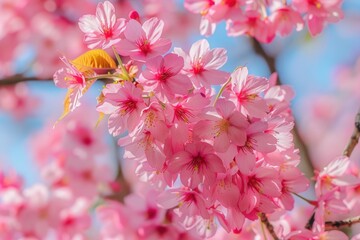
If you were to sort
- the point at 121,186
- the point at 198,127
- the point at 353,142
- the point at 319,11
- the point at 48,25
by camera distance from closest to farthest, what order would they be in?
1. the point at 198,127
2. the point at 353,142
3. the point at 319,11
4. the point at 121,186
5. the point at 48,25

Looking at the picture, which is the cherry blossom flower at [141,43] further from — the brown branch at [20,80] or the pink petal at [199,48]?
the brown branch at [20,80]

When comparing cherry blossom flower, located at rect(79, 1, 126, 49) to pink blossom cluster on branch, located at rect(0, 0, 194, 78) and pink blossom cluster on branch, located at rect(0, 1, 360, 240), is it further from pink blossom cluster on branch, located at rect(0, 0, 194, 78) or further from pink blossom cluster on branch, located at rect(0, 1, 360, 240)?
pink blossom cluster on branch, located at rect(0, 0, 194, 78)

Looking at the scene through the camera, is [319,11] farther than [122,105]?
Yes

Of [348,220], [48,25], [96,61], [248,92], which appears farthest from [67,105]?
[48,25]

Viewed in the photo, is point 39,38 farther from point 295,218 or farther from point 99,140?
point 295,218

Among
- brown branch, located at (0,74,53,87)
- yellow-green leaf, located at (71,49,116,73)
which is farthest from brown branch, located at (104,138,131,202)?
yellow-green leaf, located at (71,49,116,73)

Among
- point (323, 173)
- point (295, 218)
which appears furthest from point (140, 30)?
point (295, 218)

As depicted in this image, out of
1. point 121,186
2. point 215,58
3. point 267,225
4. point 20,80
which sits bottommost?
point 121,186

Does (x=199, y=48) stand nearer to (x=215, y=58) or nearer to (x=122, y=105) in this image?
(x=215, y=58)
